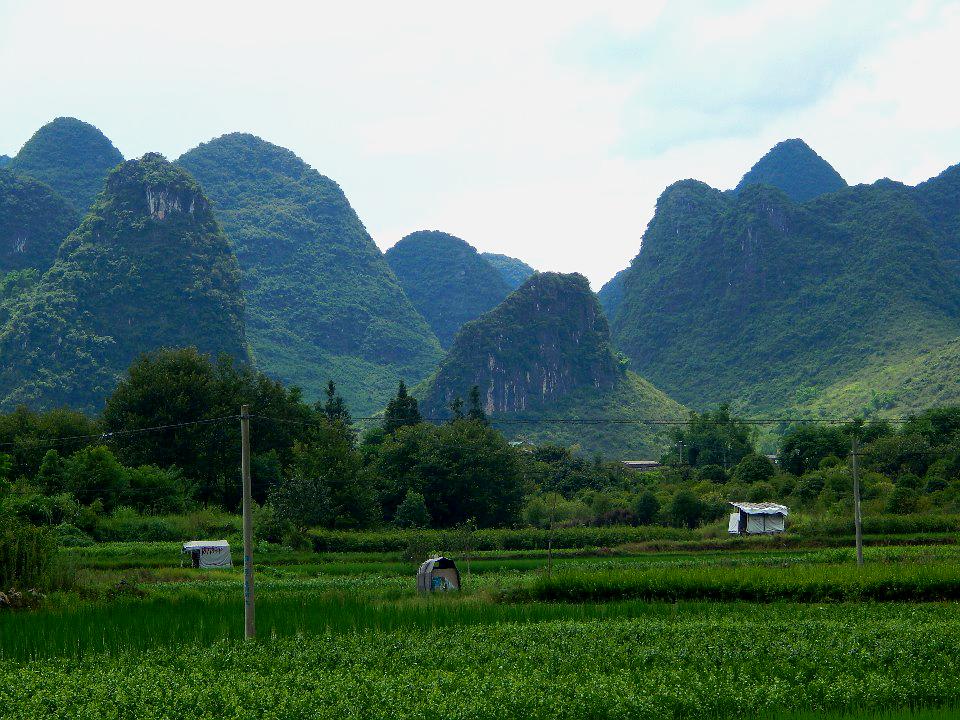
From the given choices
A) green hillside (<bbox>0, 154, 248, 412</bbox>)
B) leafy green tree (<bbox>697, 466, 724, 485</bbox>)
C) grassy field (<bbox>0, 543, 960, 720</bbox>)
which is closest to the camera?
grassy field (<bbox>0, 543, 960, 720</bbox>)

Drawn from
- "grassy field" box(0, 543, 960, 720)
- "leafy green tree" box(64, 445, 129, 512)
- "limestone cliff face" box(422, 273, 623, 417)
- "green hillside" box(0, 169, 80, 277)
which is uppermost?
"green hillside" box(0, 169, 80, 277)

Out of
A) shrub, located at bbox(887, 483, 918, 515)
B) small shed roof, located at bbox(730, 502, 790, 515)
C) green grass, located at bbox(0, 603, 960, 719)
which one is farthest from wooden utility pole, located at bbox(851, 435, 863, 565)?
shrub, located at bbox(887, 483, 918, 515)

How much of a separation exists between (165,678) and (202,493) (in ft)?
170

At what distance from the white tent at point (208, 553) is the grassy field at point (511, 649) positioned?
9.75 metres

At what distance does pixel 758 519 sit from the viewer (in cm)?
6094

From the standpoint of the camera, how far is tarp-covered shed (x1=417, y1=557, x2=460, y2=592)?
111 ft

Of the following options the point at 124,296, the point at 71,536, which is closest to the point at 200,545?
the point at 71,536

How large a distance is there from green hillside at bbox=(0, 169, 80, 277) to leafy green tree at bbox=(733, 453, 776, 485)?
14783cm

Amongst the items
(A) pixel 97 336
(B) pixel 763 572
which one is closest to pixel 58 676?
Result: (B) pixel 763 572

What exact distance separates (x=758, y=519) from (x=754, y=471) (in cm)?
1792

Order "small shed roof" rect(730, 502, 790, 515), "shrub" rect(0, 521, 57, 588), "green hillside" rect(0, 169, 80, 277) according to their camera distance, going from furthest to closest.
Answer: "green hillside" rect(0, 169, 80, 277) < "small shed roof" rect(730, 502, 790, 515) < "shrub" rect(0, 521, 57, 588)

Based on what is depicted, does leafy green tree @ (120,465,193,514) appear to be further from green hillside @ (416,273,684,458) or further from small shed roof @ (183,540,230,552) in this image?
green hillside @ (416,273,684,458)

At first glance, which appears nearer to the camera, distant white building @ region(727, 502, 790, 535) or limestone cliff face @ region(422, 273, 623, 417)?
distant white building @ region(727, 502, 790, 535)

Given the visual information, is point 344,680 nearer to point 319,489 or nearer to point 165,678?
point 165,678
